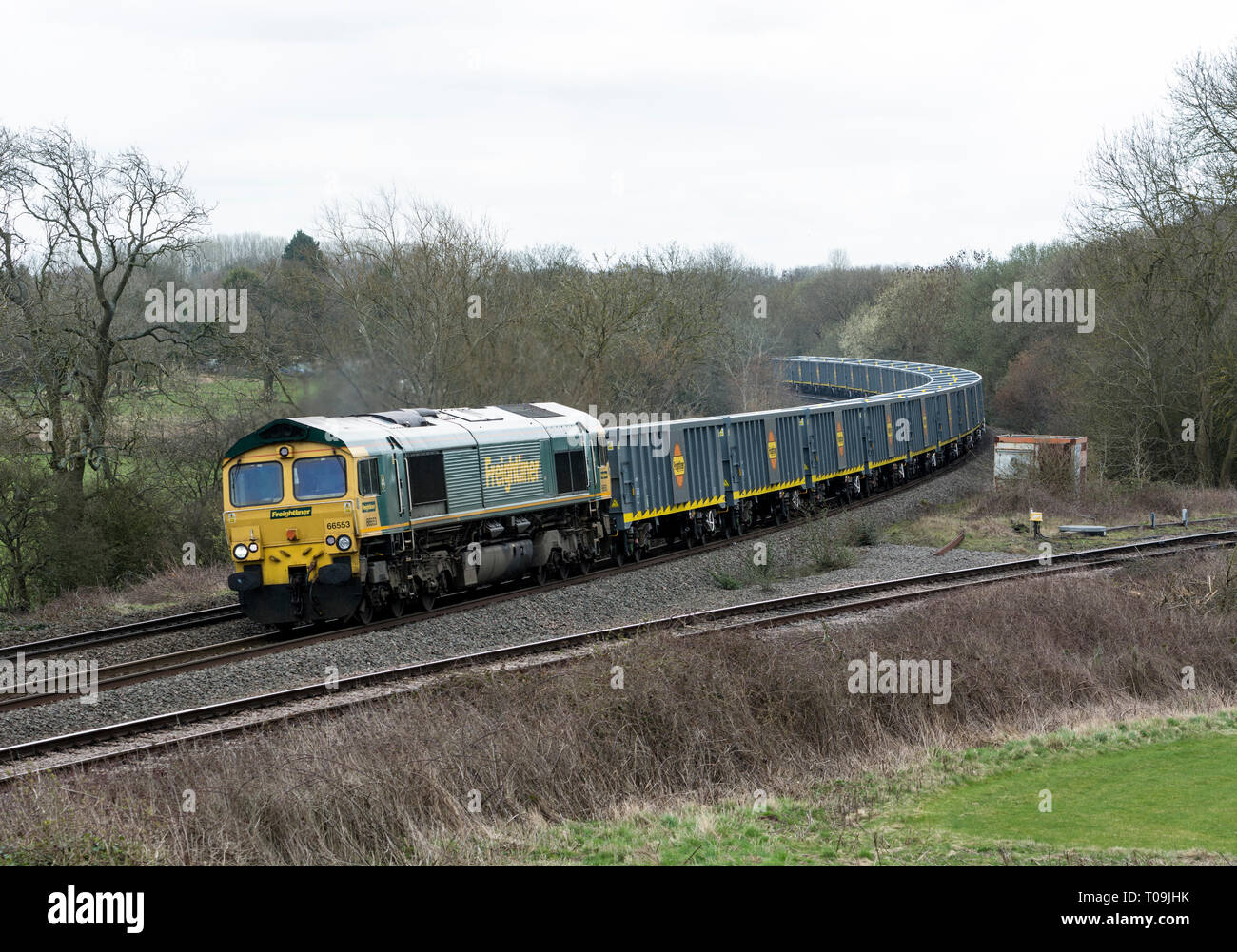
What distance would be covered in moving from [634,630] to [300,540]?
5295mm

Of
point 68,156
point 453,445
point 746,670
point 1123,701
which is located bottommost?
point 1123,701

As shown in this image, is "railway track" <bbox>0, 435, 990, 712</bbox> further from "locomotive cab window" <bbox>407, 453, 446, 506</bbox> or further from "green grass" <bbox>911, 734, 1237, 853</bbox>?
"green grass" <bbox>911, 734, 1237, 853</bbox>

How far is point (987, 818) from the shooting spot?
8977 mm

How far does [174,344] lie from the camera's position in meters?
29.3

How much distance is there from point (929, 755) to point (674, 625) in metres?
5.63

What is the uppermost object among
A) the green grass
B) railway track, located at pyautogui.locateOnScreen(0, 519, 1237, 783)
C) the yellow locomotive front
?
the yellow locomotive front

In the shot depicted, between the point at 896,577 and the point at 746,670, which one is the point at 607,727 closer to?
the point at 746,670

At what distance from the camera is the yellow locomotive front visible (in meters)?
16.7

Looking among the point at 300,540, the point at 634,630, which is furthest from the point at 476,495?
the point at 634,630

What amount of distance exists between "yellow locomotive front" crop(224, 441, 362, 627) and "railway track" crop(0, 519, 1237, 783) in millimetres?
1279

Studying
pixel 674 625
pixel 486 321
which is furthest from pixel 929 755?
pixel 486 321

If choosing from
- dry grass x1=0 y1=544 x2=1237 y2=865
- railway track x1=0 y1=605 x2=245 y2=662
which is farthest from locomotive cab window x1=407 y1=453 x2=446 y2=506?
dry grass x1=0 y1=544 x2=1237 y2=865

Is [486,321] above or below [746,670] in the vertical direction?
above

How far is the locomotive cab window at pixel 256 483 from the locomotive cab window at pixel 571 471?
5.96 meters
